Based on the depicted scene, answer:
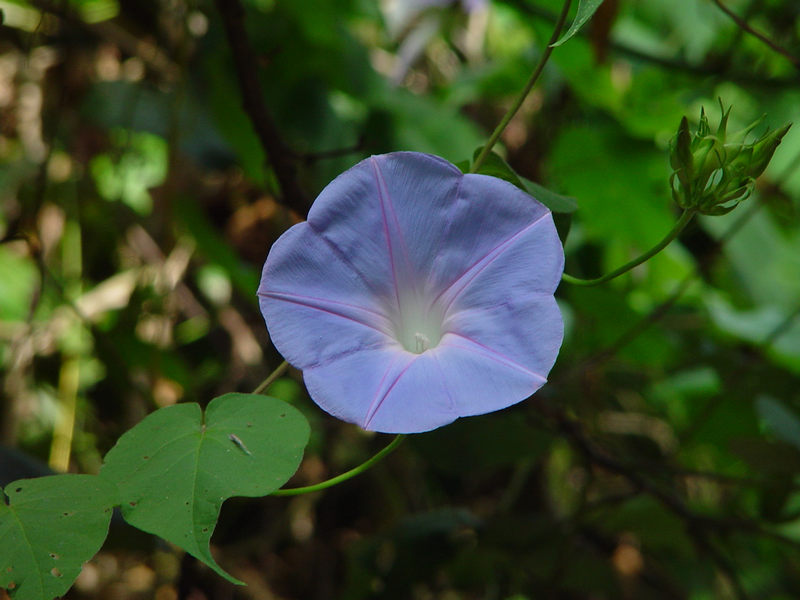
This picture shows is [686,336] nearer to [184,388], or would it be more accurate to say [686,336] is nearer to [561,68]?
[561,68]

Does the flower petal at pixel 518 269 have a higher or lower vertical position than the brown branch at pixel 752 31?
lower

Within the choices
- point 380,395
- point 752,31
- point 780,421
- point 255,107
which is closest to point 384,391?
point 380,395

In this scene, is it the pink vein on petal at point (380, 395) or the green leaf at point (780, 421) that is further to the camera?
the green leaf at point (780, 421)

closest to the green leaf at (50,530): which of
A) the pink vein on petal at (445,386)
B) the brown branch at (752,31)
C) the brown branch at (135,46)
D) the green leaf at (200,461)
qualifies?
the green leaf at (200,461)

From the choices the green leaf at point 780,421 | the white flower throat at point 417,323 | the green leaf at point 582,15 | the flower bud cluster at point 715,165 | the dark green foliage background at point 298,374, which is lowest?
the dark green foliage background at point 298,374

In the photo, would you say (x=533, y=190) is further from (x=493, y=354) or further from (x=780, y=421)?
(x=780, y=421)

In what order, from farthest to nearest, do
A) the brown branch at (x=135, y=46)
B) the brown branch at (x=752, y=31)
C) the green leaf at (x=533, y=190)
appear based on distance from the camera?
the brown branch at (x=135, y=46)
the brown branch at (x=752, y=31)
the green leaf at (x=533, y=190)

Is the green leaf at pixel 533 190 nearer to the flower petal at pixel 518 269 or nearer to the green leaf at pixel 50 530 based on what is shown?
the flower petal at pixel 518 269

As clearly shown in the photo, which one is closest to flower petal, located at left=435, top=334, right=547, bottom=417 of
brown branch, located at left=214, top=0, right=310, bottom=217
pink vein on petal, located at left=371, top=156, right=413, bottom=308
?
pink vein on petal, located at left=371, top=156, right=413, bottom=308
